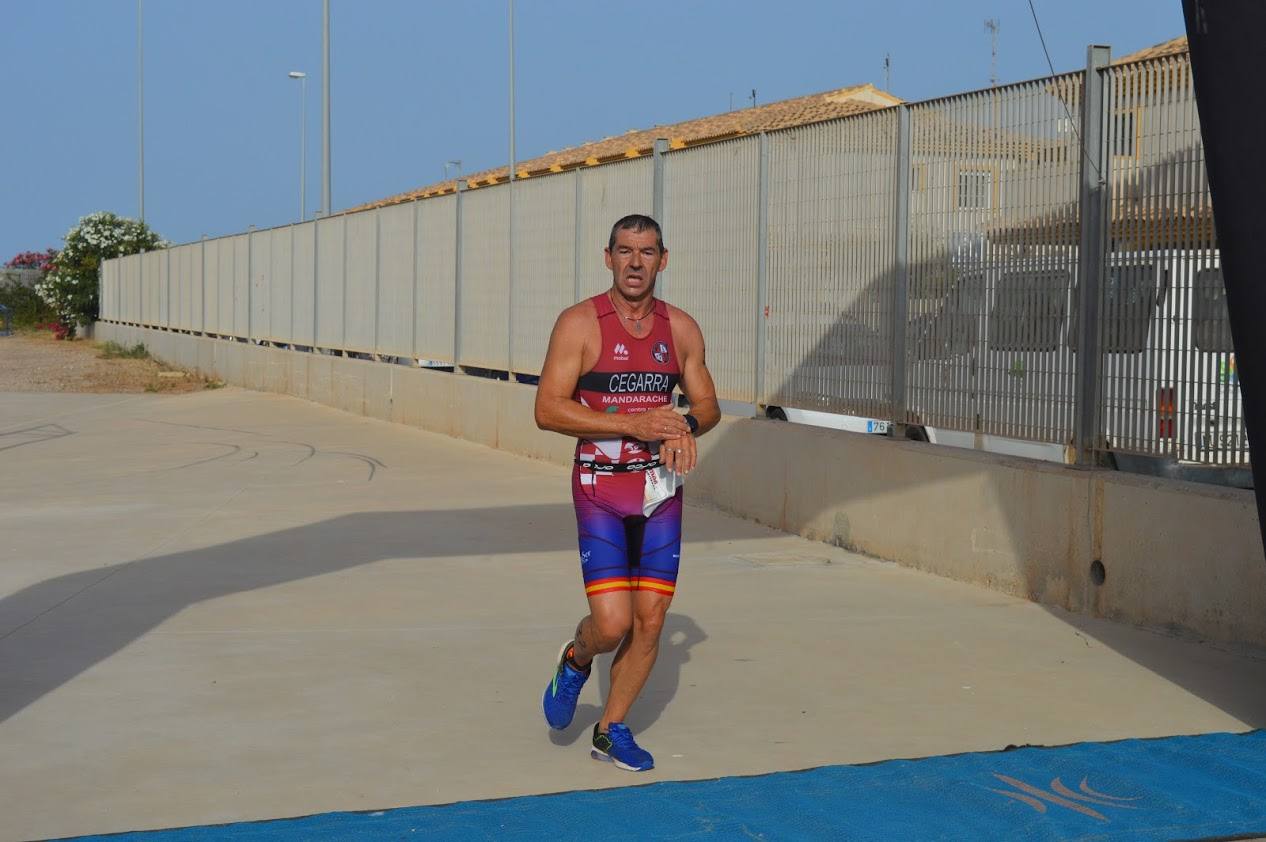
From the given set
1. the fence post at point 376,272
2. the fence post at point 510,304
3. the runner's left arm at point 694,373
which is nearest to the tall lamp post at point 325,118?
the fence post at point 376,272

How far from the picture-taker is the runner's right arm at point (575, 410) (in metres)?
5.61

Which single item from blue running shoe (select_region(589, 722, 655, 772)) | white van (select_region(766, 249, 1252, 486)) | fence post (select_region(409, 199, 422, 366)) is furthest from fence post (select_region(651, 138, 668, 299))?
blue running shoe (select_region(589, 722, 655, 772))

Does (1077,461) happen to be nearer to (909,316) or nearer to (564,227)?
(909,316)

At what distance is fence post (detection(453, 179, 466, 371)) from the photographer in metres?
20.2

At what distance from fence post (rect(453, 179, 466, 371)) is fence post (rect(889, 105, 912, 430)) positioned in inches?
399

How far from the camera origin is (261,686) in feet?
23.6

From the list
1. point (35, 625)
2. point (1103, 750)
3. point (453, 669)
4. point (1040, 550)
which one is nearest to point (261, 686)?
point (453, 669)

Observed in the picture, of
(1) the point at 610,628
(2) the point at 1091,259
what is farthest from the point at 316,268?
(1) the point at 610,628

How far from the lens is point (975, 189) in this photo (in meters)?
9.88

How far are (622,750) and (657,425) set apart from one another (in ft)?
3.73

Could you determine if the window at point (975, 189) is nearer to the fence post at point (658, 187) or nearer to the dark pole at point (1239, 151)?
the dark pole at point (1239, 151)

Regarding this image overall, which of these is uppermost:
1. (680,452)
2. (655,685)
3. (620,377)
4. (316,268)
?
(316,268)

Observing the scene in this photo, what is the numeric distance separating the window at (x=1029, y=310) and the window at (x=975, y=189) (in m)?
0.50

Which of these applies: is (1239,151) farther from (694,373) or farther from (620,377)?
(620,377)
